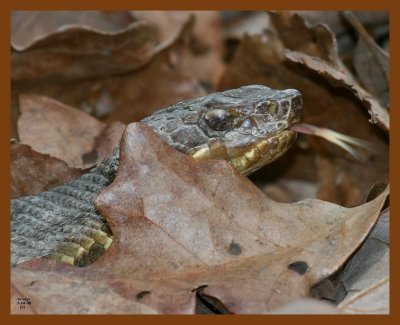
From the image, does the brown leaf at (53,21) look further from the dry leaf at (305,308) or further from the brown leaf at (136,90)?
the dry leaf at (305,308)

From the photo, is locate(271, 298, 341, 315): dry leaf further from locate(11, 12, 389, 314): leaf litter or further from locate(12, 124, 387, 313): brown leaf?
locate(12, 124, 387, 313): brown leaf

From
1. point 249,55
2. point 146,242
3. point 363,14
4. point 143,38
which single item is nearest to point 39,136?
point 143,38

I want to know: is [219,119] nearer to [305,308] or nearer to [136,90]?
[305,308]

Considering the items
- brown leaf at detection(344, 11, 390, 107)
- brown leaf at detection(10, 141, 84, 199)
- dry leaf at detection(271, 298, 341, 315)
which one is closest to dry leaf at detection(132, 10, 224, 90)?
brown leaf at detection(344, 11, 390, 107)

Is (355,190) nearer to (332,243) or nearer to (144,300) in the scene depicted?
(332,243)

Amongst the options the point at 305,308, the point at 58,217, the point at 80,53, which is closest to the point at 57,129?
the point at 80,53

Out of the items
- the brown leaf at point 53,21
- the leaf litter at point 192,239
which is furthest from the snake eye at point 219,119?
the brown leaf at point 53,21

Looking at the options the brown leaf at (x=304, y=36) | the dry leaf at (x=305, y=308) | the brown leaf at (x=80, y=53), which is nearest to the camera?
the dry leaf at (x=305, y=308)
